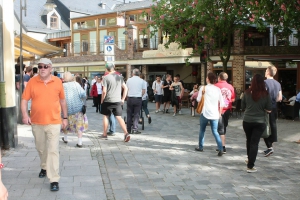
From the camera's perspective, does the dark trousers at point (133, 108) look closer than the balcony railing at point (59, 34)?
Yes

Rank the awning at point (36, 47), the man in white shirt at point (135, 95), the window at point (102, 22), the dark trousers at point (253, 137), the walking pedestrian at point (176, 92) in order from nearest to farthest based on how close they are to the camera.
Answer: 1. the dark trousers at point (253, 137)
2. the man in white shirt at point (135, 95)
3. the awning at point (36, 47)
4. the walking pedestrian at point (176, 92)
5. the window at point (102, 22)

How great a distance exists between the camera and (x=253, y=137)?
641cm

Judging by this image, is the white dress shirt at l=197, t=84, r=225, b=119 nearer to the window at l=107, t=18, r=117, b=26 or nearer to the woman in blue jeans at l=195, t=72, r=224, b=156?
the woman in blue jeans at l=195, t=72, r=224, b=156

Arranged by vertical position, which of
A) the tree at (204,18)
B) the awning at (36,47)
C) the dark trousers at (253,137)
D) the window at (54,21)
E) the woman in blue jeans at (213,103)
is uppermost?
the window at (54,21)

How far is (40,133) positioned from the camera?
17.2 feet

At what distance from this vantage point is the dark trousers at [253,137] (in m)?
6.30

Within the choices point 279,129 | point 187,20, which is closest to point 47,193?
point 279,129

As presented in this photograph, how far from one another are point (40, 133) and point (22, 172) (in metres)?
1.14

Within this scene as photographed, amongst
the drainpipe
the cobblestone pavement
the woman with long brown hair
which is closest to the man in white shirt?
the cobblestone pavement

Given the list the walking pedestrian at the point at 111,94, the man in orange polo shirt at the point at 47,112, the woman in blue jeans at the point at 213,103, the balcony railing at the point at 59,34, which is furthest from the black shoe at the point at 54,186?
the balcony railing at the point at 59,34

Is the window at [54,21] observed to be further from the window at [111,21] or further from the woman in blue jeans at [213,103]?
the woman in blue jeans at [213,103]

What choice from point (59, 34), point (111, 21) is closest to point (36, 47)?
point (111, 21)

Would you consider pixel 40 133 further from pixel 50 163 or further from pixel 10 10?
pixel 10 10

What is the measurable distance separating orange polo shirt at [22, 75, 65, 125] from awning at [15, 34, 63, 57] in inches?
328
